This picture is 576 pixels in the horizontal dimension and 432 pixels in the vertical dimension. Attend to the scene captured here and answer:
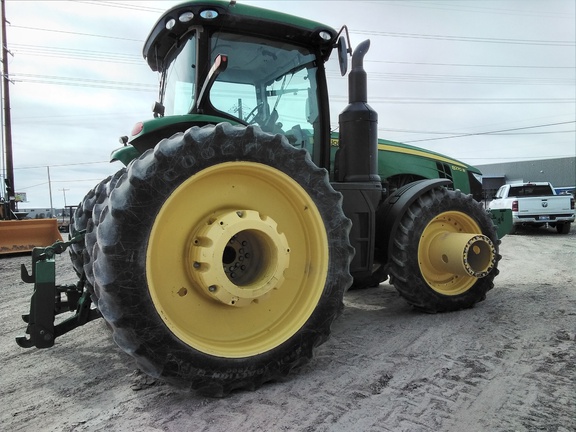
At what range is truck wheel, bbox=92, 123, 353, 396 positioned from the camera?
2.23m

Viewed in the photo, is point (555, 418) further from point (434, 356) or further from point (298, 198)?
point (298, 198)

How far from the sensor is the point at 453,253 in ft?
13.0

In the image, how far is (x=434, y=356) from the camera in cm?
307

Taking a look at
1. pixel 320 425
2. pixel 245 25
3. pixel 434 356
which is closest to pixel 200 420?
pixel 320 425

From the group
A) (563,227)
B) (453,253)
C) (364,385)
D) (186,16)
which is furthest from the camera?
(563,227)

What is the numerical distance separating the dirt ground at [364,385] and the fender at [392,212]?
0.69 metres

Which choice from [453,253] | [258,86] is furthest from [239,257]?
[453,253]

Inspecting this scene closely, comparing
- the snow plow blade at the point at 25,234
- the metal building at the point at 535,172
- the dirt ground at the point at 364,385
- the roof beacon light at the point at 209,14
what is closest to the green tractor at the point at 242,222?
the roof beacon light at the point at 209,14

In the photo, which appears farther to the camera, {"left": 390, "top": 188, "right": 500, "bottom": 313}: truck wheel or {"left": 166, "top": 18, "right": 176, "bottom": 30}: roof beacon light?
{"left": 390, "top": 188, "right": 500, "bottom": 313}: truck wheel

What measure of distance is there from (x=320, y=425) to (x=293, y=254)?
106cm

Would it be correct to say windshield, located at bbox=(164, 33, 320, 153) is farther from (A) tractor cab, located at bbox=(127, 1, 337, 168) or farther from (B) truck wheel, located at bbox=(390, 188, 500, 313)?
(B) truck wheel, located at bbox=(390, 188, 500, 313)

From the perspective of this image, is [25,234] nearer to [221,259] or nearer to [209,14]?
[209,14]

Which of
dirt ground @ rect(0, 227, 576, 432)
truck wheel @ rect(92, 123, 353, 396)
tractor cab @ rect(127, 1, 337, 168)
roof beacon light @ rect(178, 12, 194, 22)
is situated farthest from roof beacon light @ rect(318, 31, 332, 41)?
dirt ground @ rect(0, 227, 576, 432)

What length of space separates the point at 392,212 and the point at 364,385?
5.85 ft
